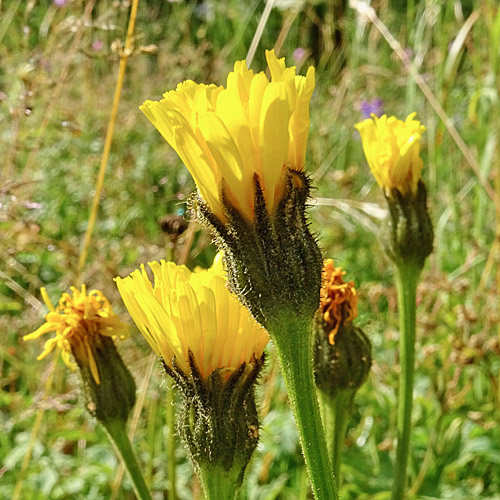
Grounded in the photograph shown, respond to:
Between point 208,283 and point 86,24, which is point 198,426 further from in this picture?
point 86,24

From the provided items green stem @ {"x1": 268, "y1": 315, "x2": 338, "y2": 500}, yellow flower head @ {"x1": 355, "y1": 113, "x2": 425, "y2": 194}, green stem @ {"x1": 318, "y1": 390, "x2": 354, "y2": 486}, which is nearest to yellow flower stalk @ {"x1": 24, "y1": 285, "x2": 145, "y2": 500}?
green stem @ {"x1": 318, "y1": 390, "x2": 354, "y2": 486}

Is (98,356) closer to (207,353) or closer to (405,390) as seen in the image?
(207,353)

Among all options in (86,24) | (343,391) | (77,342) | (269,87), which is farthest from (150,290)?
(86,24)

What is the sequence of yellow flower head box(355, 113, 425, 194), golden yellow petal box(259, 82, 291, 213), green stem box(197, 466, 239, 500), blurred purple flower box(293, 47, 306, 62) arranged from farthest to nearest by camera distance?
blurred purple flower box(293, 47, 306, 62) < yellow flower head box(355, 113, 425, 194) < green stem box(197, 466, 239, 500) < golden yellow petal box(259, 82, 291, 213)

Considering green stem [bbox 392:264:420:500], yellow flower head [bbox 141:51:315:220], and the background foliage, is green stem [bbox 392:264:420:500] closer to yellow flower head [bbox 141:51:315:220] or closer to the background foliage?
the background foliage

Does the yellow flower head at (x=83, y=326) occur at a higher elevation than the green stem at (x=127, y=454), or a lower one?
higher

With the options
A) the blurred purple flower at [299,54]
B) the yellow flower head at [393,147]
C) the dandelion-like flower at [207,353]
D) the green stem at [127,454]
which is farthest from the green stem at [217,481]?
the blurred purple flower at [299,54]

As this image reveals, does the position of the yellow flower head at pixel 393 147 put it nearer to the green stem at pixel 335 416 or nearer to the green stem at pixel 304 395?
the green stem at pixel 335 416
